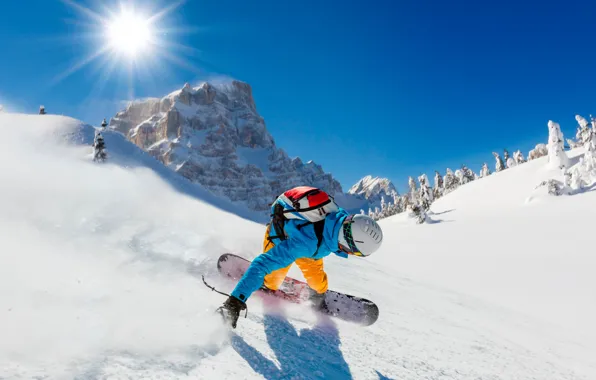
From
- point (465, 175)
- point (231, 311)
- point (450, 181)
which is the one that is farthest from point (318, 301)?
point (450, 181)

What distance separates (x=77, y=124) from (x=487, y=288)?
2986 cm

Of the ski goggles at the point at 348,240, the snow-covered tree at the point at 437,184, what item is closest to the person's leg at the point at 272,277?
the ski goggles at the point at 348,240

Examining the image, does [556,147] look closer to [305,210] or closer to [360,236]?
[360,236]

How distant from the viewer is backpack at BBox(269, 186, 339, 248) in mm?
3879

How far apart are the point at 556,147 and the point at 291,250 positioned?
A: 57761 mm

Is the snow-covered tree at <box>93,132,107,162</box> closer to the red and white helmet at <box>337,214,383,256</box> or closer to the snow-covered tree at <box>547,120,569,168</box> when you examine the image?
the red and white helmet at <box>337,214,383,256</box>

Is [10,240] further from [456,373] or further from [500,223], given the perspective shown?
[500,223]

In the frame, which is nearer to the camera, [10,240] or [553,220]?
[10,240]

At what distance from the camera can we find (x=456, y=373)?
3541 mm

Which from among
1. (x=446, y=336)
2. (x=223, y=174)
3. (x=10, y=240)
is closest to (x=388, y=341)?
(x=446, y=336)

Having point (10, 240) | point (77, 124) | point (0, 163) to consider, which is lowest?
point (10, 240)

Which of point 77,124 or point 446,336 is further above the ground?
point 77,124

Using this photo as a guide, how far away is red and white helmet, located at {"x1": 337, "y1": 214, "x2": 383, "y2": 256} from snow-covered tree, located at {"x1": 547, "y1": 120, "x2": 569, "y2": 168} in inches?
2200

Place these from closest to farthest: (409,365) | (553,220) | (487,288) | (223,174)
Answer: (409,365) → (487,288) → (553,220) → (223,174)
